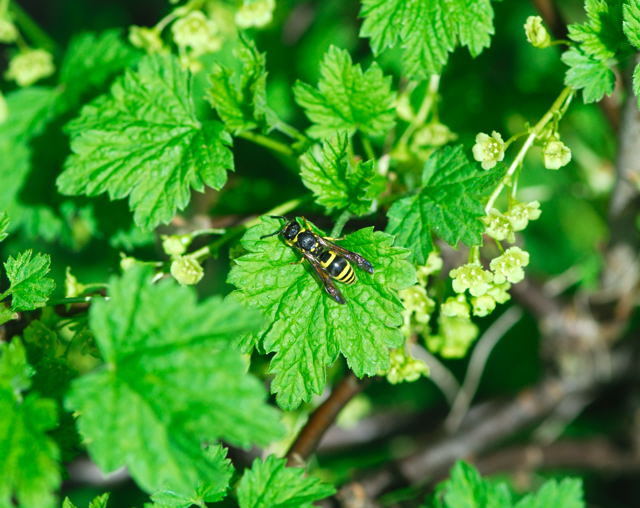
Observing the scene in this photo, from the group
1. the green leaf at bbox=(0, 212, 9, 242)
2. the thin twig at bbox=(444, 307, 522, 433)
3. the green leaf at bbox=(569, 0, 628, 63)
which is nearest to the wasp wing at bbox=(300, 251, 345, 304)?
the green leaf at bbox=(0, 212, 9, 242)

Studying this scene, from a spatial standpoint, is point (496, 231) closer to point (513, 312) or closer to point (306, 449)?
point (306, 449)

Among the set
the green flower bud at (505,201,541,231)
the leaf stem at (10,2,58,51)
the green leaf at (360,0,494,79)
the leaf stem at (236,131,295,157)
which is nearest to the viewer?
the green flower bud at (505,201,541,231)

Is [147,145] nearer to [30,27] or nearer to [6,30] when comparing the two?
[6,30]

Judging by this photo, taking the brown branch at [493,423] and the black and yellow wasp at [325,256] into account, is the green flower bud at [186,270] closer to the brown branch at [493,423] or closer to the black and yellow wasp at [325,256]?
the black and yellow wasp at [325,256]

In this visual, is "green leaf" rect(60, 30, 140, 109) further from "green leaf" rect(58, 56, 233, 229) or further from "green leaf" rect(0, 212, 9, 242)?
"green leaf" rect(0, 212, 9, 242)

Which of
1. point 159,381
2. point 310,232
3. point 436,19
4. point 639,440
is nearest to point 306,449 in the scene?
point 310,232

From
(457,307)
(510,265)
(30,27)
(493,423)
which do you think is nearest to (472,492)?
(457,307)
